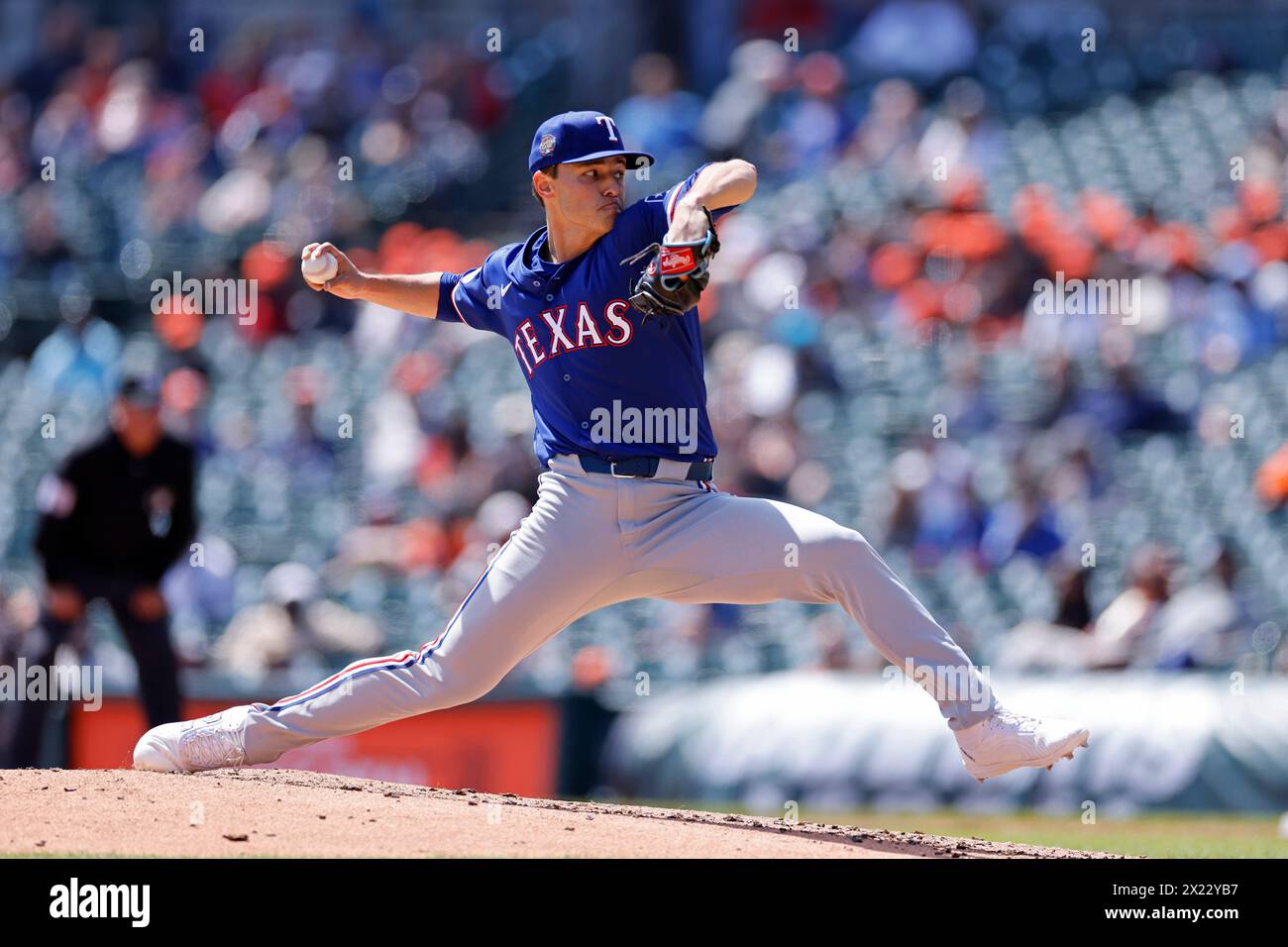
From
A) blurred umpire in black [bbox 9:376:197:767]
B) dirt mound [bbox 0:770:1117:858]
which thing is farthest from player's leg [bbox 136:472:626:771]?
blurred umpire in black [bbox 9:376:197:767]

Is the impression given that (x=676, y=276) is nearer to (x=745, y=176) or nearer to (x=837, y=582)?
(x=745, y=176)

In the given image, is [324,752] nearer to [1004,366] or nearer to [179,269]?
[1004,366]

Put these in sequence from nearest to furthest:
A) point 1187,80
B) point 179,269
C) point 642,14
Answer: point 179,269 → point 1187,80 → point 642,14

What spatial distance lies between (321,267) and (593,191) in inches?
34.7

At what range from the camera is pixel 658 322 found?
17.1 feet

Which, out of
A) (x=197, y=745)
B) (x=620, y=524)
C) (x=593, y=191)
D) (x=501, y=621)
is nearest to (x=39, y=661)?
(x=197, y=745)

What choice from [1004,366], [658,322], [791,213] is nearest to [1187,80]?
[791,213]

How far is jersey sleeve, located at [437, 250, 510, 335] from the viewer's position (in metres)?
5.60

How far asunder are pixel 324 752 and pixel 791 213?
6.15m

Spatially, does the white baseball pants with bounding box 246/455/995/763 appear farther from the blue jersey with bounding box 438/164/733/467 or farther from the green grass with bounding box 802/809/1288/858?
the green grass with bounding box 802/809/1288/858

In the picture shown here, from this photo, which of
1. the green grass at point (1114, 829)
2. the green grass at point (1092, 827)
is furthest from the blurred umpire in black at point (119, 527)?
the green grass at point (1114, 829)

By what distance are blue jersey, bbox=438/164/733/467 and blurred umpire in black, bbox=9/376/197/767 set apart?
12.3 feet

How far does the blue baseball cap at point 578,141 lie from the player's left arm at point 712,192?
0.37 m
